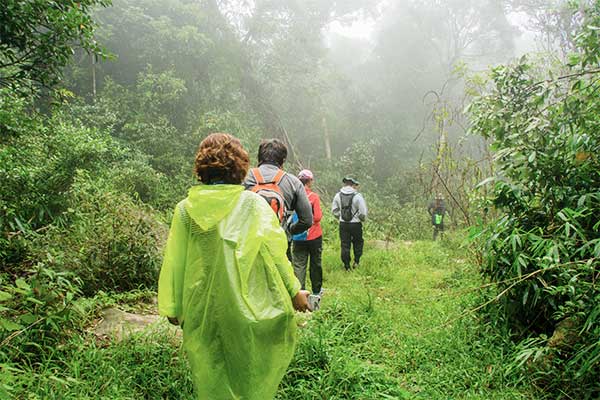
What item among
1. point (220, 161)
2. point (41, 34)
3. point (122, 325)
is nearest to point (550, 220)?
point (220, 161)

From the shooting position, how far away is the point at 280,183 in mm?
2750

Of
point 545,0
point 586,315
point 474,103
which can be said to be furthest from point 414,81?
point 586,315

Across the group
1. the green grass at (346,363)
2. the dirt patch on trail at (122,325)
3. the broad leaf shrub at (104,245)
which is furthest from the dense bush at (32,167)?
the green grass at (346,363)

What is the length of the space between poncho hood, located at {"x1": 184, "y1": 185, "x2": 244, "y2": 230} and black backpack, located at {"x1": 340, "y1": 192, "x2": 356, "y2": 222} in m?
4.17

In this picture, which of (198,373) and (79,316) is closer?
(198,373)

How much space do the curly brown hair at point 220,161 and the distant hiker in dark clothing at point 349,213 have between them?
398 centimetres

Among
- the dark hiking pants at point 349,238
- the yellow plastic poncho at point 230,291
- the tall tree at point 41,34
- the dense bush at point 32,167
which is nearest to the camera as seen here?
the yellow plastic poncho at point 230,291

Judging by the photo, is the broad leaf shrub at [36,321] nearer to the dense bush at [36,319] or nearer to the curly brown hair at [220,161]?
the dense bush at [36,319]

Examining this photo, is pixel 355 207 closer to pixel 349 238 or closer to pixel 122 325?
pixel 349 238

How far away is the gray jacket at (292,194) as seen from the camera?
2.76 meters

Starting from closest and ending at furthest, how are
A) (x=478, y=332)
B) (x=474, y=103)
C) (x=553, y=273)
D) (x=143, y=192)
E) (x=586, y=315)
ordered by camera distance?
1. (x=586, y=315)
2. (x=553, y=273)
3. (x=478, y=332)
4. (x=474, y=103)
5. (x=143, y=192)

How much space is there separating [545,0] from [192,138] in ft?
57.3

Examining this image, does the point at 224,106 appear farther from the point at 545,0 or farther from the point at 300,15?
the point at 545,0

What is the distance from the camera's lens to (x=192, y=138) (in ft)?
38.3
